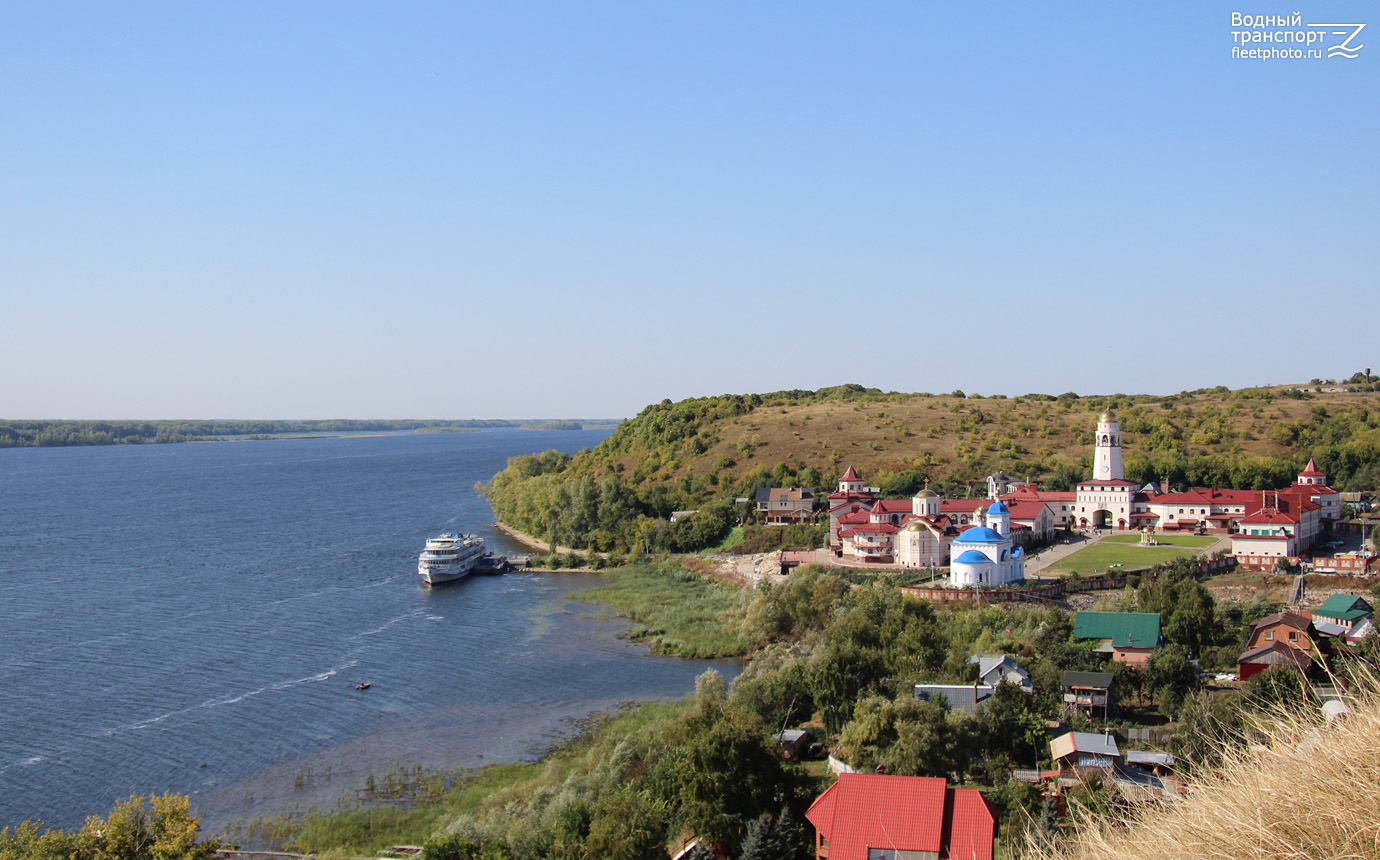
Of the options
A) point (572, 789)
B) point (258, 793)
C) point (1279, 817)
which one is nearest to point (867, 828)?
point (572, 789)

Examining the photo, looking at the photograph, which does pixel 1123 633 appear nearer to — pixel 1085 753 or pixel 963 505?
pixel 1085 753

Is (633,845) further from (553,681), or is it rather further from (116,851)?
(553,681)

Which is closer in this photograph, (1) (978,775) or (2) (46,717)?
(1) (978,775)

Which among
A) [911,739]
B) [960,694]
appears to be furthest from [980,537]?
[911,739]

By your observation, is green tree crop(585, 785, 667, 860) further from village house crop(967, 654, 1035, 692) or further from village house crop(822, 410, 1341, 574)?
village house crop(822, 410, 1341, 574)

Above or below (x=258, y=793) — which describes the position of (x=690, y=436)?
above

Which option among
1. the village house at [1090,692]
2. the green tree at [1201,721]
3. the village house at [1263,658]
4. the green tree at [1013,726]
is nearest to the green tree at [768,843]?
the green tree at [1013,726]

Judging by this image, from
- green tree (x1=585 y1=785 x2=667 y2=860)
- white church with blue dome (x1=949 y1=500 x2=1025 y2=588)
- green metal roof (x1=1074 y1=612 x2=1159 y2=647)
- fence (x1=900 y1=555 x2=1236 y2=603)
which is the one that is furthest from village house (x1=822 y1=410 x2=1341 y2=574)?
green tree (x1=585 y1=785 x2=667 y2=860)
